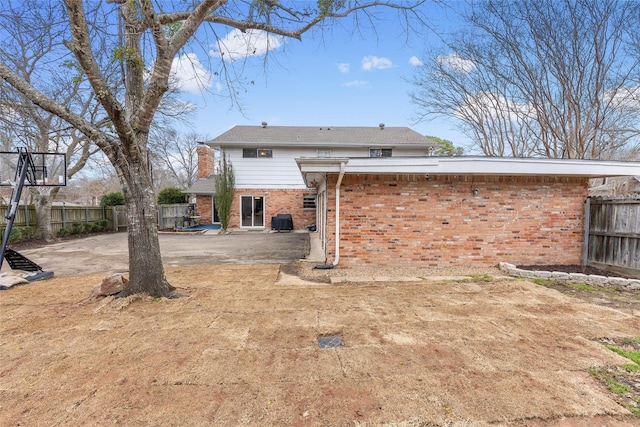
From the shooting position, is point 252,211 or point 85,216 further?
point 252,211

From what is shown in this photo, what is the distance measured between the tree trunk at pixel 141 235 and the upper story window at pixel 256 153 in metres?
11.0

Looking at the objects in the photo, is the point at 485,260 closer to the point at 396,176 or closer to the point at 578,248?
the point at 578,248

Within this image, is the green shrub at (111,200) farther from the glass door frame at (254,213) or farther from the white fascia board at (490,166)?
the white fascia board at (490,166)

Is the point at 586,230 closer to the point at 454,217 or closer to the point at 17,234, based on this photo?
the point at 454,217

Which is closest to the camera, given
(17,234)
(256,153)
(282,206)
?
(17,234)

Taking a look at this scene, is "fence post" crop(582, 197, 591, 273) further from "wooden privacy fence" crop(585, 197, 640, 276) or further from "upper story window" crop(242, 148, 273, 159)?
"upper story window" crop(242, 148, 273, 159)

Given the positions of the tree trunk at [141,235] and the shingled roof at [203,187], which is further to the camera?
the shingled roof at [203,187]

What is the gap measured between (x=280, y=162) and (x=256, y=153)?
1343 mm

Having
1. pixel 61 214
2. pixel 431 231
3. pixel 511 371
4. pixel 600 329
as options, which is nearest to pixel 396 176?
pixel 431 231

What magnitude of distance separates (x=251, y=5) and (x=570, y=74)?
32.7ft

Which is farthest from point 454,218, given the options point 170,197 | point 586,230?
point 170,197

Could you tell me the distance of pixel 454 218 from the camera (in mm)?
6977

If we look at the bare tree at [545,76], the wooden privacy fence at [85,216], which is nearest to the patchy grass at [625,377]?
the bare tree at [545,76]

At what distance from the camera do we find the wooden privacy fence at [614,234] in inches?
243
